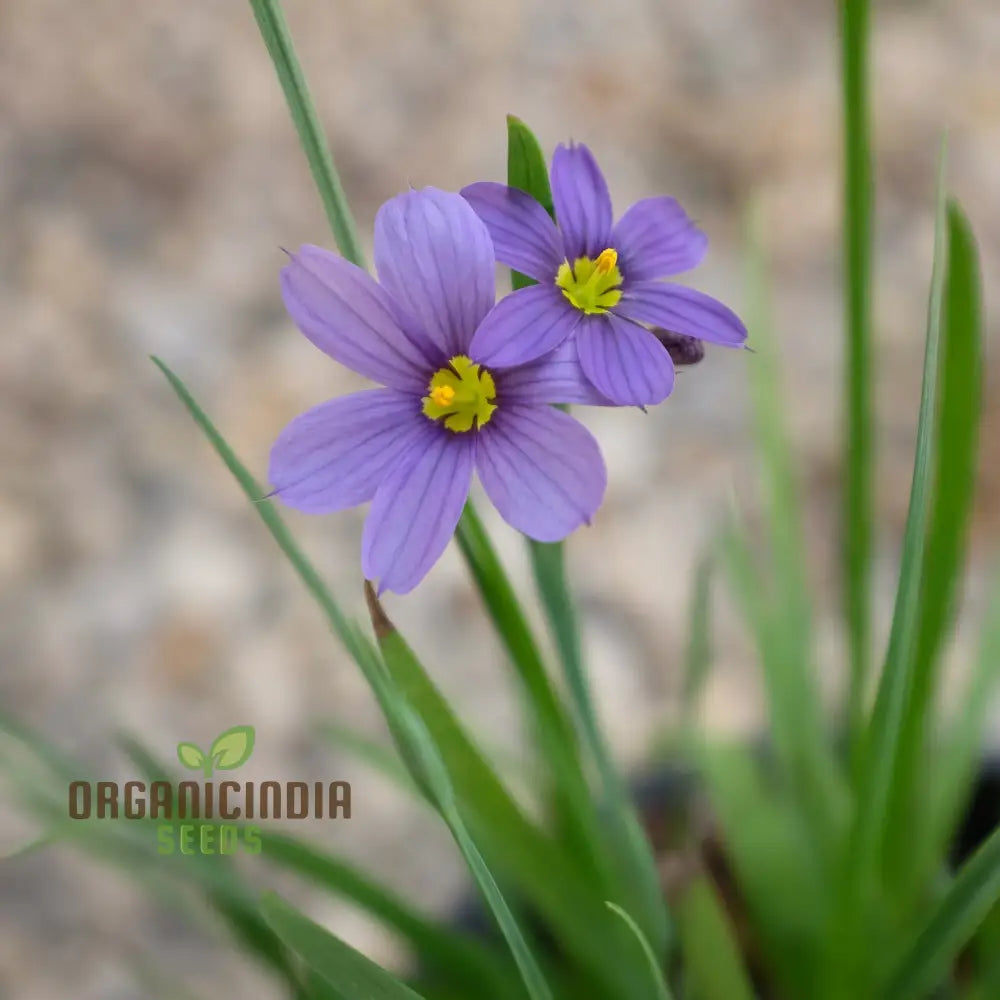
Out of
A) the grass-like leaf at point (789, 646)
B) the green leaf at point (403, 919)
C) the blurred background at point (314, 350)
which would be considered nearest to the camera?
the green leaf at point (403, 919)

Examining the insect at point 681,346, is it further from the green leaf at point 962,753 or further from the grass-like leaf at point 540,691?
the green leaf at point 962,753

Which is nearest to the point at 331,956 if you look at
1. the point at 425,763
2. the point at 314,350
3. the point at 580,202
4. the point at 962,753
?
the point at 425,763

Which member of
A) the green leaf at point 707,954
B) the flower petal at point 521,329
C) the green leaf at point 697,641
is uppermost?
the flower petal at point 521,329

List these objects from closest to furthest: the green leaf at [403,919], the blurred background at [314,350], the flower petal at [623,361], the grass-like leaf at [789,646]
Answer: the flower petal at [623,361] < the green leaf at [403,919] < the grass-like leaf at [789,646] < the blurred background at [314,350]

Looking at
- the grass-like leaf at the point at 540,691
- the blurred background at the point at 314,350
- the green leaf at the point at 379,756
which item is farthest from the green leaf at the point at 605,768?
the blurred background at the point at 314,350

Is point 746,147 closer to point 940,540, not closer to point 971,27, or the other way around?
point 971,27

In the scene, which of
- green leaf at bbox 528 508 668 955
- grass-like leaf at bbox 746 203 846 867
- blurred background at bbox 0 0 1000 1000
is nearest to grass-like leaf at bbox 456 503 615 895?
green leaf at bbox 528 508 668 955

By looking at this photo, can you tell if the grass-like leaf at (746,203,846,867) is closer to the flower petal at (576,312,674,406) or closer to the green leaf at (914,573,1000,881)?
the green leaf at (914,573,1000,881)

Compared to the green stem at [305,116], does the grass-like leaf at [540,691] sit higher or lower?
lower
